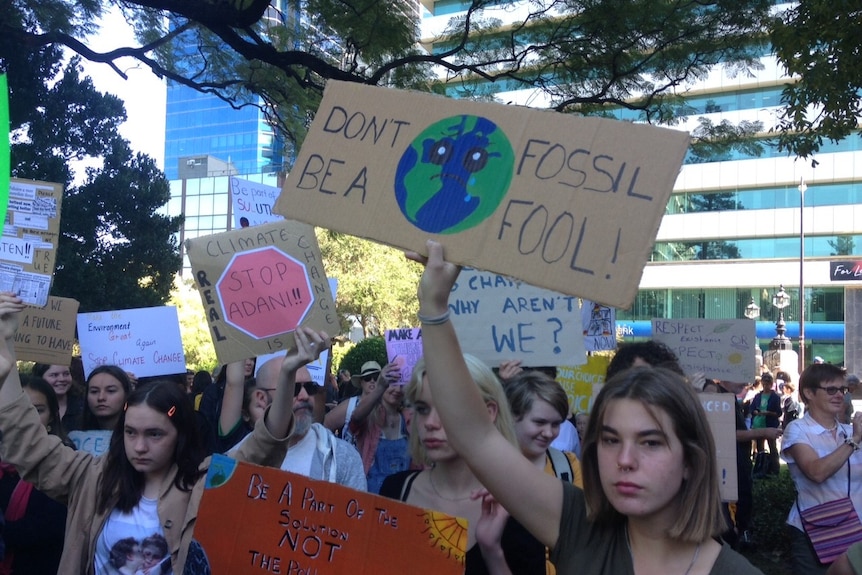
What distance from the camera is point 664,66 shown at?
919cm

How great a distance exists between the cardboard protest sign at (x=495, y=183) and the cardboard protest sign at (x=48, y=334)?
12.7ft

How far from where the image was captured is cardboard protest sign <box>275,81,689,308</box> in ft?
6.83

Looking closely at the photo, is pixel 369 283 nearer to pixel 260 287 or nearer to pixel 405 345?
pixel 405 345

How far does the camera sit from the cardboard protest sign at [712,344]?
261 inches

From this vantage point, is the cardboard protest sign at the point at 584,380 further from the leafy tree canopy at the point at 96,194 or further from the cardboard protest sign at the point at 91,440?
the leafy tree canopy at the point at 96,194

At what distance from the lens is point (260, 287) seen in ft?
12.5

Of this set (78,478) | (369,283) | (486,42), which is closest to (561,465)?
(78,478)

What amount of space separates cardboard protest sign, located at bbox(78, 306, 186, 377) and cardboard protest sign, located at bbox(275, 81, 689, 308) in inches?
155

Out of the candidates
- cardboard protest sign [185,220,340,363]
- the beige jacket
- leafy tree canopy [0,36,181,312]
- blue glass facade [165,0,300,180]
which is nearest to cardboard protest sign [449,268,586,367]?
cardboard protest sign [185,220,340,363]

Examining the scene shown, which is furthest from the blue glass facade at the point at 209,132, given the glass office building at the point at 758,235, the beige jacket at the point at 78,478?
the beige jacket at the point at 78,478

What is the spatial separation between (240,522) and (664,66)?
26.5ft

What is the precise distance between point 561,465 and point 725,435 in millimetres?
1192

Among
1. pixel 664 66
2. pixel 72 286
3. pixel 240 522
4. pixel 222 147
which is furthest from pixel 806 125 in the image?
pixel 222 147

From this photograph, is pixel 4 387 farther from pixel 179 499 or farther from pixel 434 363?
pixel 434 363
